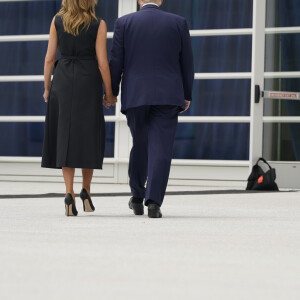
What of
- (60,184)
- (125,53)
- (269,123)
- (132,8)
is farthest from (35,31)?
(125,53)

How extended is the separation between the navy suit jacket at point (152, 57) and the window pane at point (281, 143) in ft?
17.4

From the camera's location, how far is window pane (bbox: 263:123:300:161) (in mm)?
12828

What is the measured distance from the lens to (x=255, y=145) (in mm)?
12656

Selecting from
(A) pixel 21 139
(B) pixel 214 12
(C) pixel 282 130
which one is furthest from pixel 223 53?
(A) pixel 21 139

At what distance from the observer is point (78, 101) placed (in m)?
7.63

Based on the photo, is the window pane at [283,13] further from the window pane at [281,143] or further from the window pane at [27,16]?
the window pane at [27,16]

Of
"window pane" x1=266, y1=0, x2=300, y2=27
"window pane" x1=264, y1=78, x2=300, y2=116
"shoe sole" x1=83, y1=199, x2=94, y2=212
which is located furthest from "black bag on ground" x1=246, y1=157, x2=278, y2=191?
"shoe sole" x1=83, y1=199, x2=94, y2=212

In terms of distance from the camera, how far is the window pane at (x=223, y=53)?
13.8m

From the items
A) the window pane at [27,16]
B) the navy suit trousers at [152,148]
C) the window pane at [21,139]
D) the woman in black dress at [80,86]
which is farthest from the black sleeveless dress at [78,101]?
the window pane at [27,16]

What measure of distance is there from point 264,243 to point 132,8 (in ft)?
30.6

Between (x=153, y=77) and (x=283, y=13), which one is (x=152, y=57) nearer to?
(x=153, y=77)

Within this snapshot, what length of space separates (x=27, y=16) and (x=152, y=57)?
785 centimetres

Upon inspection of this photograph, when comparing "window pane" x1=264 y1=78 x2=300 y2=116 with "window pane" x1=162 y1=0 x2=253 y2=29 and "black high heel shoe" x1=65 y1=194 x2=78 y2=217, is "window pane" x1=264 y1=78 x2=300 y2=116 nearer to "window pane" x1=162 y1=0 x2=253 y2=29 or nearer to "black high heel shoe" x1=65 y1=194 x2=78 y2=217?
"window pane" x1=162 y1=0 x2=253 y2=29

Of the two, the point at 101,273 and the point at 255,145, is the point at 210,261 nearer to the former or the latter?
the point at 101,273
